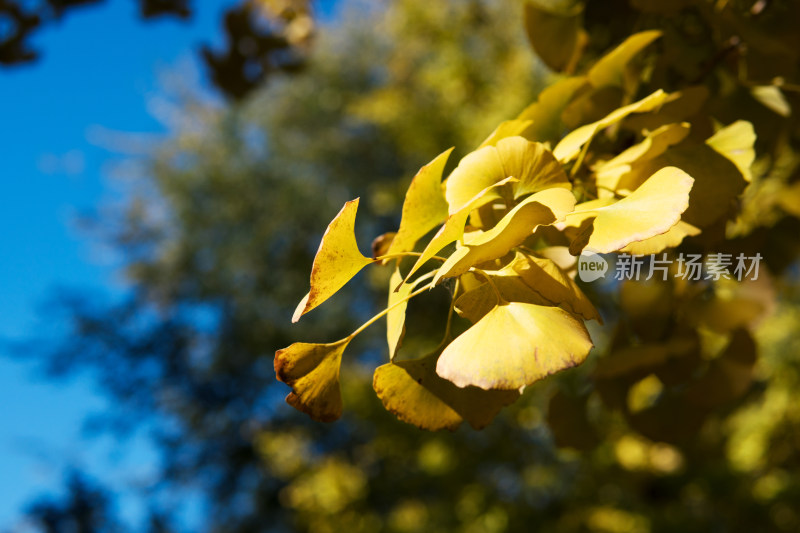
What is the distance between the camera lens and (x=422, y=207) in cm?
25

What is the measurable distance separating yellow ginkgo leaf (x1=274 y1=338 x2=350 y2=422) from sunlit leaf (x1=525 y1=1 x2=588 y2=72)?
263mm

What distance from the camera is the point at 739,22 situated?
0.36 m

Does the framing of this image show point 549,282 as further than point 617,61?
No

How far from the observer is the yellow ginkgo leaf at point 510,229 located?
7.8 inches

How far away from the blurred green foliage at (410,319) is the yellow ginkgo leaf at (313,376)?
0.62 ft

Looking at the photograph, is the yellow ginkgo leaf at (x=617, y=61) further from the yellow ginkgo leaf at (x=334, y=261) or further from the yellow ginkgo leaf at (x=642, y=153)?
the yellow ginkgo leaf at (x=334, y=261)

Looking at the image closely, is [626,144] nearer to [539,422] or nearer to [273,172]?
[539,422]

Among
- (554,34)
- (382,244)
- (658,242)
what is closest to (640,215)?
(658,242)

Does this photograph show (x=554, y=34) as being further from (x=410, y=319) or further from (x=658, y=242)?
(x=410, y=319)

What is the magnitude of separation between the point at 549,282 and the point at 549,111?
0.13m

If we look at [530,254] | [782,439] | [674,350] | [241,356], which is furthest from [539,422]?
[530,254]

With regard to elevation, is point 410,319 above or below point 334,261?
below

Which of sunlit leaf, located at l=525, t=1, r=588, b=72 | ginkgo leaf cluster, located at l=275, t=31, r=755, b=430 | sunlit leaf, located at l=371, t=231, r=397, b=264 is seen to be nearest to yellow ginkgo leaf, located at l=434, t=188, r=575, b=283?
ginkgo leaf cluster, located at l=275, t=31, r=755, b=430

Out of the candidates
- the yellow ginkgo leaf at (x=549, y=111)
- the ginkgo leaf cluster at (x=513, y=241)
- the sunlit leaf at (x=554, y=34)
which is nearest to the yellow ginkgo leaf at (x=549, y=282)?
the ginkgo leaf cluster at (x=513, y=241)
